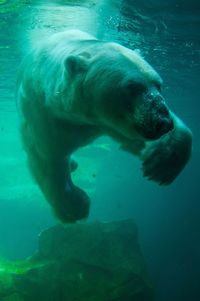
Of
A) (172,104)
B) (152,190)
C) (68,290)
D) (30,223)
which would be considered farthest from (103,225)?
(152,190)

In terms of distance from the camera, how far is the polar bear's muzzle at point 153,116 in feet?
8.61

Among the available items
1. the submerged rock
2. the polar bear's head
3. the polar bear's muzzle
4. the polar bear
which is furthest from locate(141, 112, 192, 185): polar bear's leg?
the submerged rock

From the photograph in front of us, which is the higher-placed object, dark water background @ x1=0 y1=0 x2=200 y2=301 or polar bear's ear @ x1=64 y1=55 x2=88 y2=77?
polar bear's ear @ x1=64 y1=55 x2=88 y2=77

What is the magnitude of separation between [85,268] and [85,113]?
9.62m

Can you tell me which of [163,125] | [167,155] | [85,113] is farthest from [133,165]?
[163,125]

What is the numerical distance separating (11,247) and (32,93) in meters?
20.0

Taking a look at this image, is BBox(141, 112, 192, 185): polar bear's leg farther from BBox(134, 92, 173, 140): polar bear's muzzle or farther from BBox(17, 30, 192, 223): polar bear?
BBox(134, 92, 173, 140): polar bear's muzzle

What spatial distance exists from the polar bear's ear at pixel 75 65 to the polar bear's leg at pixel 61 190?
146 centimetres

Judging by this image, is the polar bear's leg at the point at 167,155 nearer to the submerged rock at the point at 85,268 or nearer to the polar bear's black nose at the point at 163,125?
the polar bear's black nose at the point at 163,125

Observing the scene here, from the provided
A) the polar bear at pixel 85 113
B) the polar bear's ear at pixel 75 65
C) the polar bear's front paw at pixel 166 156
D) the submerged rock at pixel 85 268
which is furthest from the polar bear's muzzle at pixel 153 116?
the submerged rock at pixel 85 268

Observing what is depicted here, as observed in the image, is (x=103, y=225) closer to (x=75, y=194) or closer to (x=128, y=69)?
(x=75, y=194)

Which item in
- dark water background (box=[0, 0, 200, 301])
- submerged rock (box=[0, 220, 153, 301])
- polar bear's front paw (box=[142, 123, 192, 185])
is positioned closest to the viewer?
polar bear's front paw (box=[142, 123, 192, 185])

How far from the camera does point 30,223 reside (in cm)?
2306

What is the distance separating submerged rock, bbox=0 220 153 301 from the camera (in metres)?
11.0
